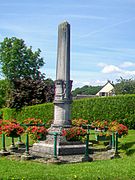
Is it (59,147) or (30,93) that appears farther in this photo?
(30,93)

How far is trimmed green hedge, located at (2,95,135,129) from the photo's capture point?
2462 centimetres

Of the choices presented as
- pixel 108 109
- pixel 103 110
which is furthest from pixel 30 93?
pixel 108 109

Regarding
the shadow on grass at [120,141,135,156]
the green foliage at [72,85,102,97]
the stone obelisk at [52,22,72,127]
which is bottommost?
the shadow on grass at [120,141,135,156]

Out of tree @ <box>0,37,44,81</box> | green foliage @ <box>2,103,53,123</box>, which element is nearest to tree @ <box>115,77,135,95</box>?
tree @ <box>0,37,44,81</box>

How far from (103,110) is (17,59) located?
89.7 ft

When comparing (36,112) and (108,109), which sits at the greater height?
(108,109)

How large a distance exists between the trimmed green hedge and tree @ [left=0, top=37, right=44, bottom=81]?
20.4m

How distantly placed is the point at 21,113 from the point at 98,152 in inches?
757

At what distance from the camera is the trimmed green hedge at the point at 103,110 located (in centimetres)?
2462

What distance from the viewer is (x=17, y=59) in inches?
2018

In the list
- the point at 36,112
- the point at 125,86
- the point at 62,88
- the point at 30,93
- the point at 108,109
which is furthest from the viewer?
the point at 125,86

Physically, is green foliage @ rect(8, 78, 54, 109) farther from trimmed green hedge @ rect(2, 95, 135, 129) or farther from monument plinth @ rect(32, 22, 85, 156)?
monument plinth @ rect(32, 22, 85, 156)

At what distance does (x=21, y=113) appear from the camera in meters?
33.6

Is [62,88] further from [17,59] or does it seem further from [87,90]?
[87,90]
